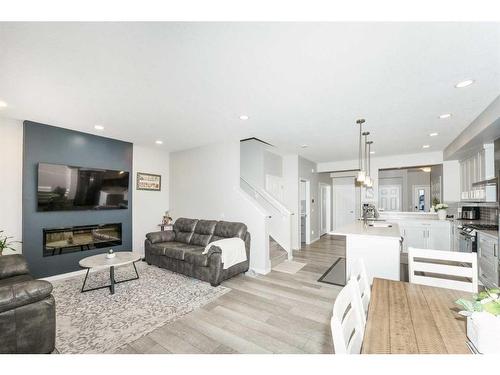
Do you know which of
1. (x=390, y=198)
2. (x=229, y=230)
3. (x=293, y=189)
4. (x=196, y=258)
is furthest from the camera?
(x=390, y=198)

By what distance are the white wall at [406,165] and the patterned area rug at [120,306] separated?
17.8 ft

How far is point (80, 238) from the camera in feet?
13.5

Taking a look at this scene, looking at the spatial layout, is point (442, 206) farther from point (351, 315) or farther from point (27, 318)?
point (27, 318)

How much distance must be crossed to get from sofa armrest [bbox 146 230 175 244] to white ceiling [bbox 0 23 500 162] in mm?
2219

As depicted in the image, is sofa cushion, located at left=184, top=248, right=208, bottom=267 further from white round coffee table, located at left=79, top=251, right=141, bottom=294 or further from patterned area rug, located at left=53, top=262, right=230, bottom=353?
white round coffee table, located at left=79, top=251, right=141, bottom=294

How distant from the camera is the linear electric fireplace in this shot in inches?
148

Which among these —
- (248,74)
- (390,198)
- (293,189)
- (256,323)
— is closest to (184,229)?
(256,323)

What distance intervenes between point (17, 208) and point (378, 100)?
5691 mm

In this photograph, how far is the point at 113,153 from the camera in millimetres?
4641

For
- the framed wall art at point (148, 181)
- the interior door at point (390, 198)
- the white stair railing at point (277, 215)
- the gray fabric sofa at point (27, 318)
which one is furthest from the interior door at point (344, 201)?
the gray fabric sofa at point (27, 318)

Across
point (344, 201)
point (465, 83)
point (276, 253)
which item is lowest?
point (276, 253)

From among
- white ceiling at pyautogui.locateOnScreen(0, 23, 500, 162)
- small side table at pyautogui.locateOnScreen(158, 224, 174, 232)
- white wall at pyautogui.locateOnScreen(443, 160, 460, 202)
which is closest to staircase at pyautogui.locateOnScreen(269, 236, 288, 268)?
small side table at pyautogui.locateOnScreen(158, 224, 174, 232)

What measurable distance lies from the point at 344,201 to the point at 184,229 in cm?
640
